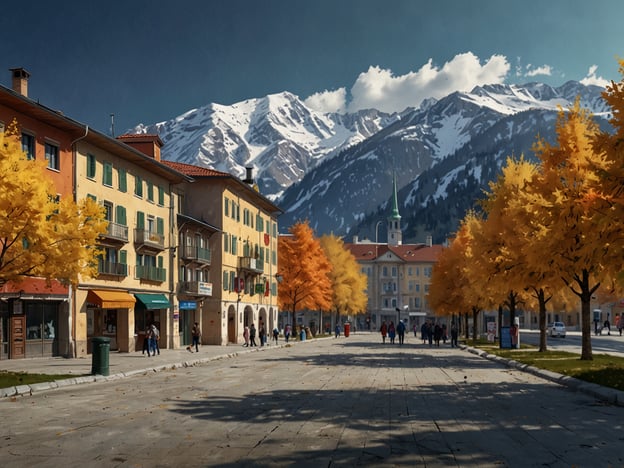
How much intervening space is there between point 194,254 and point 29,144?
21.0 meters

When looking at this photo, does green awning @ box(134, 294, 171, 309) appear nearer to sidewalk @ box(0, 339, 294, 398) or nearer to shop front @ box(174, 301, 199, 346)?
shop front @ box(174, 301, 199, 346)

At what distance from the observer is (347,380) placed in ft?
79.9

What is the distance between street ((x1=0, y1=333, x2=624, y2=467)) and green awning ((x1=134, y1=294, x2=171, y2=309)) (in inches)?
954

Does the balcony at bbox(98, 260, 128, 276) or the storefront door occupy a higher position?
the balcony at bbox(98, 260, 128, 276)

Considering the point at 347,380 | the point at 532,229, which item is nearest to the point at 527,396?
the point at 347,380

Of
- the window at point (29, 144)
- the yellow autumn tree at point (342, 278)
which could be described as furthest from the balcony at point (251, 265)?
the window at point (29, 144)

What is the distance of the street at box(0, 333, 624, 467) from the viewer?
34.6ft

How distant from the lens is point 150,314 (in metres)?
52.3

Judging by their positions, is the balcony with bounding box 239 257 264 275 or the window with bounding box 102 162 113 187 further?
the balcony with bounding box 239 257 264 275

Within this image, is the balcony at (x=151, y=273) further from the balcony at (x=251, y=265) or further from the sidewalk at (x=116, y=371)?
the balcony at (x=251, y=265)

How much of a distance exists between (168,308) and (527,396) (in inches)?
1476

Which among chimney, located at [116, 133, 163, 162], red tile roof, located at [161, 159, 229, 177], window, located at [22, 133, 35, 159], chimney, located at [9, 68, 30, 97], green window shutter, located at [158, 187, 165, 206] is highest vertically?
chimney, located at [9, 68, 30, 97]

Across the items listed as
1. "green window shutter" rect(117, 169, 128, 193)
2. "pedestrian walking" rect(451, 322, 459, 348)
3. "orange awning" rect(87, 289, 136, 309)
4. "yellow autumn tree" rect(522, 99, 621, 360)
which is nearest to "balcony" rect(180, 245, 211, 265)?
"green window shutter" rect(117, 169, 128, 193)

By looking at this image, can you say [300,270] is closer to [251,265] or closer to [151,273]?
[251,265]
